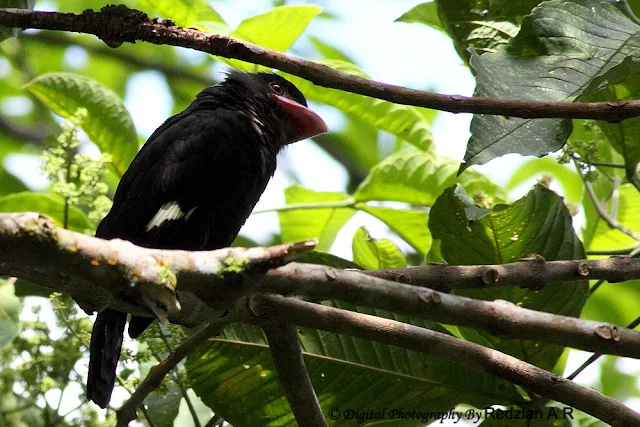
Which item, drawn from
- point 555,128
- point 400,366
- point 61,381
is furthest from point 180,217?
point 555,128

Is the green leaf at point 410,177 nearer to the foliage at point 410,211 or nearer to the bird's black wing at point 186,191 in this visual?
the foliage at point 410,211

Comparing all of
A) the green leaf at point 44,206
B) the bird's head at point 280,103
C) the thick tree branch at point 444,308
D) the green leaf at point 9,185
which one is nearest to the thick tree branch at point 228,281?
the thick tree branch at point 444,308

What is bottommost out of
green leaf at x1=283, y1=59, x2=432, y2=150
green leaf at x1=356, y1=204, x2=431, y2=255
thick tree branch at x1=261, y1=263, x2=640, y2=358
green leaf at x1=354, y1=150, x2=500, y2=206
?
thick tree branch at x1=261, y1=263, x2=640, y2=358

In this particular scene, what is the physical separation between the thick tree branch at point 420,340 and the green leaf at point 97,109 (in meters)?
1.69

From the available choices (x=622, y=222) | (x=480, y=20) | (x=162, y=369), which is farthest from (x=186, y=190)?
(x=622, y=222)

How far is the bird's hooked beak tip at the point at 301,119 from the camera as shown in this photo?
147 inches

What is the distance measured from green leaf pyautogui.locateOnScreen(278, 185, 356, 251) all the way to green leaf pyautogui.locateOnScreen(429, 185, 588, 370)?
3.39ft

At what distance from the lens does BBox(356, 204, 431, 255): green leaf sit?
132 inches

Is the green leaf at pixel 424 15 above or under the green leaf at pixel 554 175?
under

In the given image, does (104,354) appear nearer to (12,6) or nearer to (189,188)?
(189,188)

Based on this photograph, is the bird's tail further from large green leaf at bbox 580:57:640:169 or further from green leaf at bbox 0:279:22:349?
large green leaf at bbox 580:57:640:169

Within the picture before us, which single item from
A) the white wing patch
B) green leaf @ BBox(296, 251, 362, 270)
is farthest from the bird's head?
green leaf @ BBox(296, 251, 362, 270)

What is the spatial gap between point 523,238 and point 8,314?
1796 millimetres

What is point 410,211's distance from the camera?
3.33m
